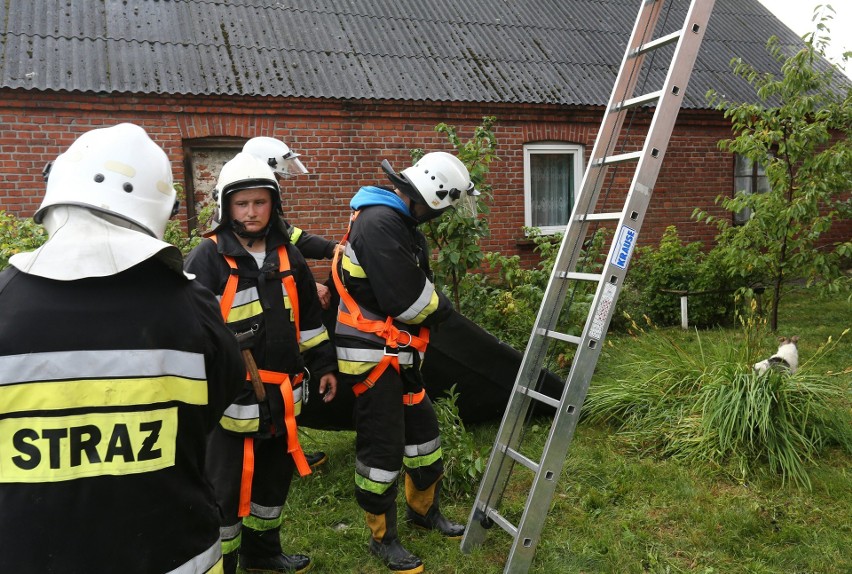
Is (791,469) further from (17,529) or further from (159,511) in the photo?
(17,529)

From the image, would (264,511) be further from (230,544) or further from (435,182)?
(435,182)

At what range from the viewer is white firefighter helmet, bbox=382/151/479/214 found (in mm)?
3500

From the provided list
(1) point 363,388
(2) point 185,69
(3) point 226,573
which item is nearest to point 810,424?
(1) point 363,388

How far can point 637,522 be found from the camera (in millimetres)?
3857

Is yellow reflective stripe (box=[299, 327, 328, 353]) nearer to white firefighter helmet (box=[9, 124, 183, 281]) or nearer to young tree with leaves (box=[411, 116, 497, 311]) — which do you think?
white firefighter helmet (box=[9, 124, 183, 281])

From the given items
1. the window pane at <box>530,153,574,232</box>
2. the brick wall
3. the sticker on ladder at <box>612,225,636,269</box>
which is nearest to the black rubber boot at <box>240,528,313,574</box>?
the sticker on ladder at <box>612,225,636,269</box>

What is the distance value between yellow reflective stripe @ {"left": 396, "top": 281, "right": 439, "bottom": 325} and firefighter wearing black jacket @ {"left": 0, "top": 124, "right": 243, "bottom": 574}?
1664 mm

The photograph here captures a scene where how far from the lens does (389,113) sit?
9758 millimetres

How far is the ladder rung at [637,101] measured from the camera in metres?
3.19

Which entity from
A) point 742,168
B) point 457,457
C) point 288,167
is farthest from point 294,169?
point 742,168

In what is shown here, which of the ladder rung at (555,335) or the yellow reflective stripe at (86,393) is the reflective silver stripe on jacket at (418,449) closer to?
the ladder rung at (555,335)

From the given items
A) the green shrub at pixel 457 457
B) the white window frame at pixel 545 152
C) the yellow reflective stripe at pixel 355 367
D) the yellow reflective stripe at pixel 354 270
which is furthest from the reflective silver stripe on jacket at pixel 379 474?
the white window frame at pixel 545 152

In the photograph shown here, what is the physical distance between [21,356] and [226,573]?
1872mm

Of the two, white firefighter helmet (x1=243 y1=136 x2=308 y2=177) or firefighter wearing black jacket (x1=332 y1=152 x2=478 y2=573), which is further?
white firefighter helmet (x1=243 y1=136 x2=308 y2=177)
